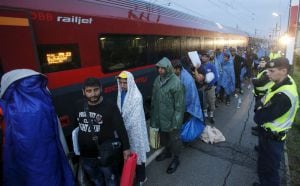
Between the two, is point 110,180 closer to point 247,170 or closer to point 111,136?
point 111,136

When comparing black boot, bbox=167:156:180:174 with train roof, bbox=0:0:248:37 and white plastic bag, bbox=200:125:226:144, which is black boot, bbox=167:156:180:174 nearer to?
white plastic bag, bbox=200:125:226:144

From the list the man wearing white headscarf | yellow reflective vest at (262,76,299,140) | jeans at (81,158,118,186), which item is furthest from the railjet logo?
yellow reflective vest at (262,76,299,140)

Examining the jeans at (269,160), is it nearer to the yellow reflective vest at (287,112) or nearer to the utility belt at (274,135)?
the utility belt at (274,135)

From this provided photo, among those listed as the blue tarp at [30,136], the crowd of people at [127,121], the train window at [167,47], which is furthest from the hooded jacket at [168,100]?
the train window at [167,47]

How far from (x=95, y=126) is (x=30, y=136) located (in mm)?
610

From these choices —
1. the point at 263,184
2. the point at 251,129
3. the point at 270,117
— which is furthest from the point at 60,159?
the point at 251,129

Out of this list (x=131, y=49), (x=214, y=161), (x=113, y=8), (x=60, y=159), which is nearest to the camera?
(x=60, y=159)

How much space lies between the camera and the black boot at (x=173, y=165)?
11.8ft

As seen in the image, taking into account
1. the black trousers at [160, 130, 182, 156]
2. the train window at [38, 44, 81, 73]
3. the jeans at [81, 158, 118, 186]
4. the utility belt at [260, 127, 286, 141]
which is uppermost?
the train window at [38, 44, 81, 73]

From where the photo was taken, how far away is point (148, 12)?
19.8 feet

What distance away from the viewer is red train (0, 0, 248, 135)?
2.90m

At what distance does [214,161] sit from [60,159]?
263cm

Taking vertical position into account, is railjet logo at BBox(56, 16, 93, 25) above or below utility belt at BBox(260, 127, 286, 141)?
above

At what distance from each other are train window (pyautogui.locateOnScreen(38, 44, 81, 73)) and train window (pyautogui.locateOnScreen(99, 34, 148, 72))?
66 cm
